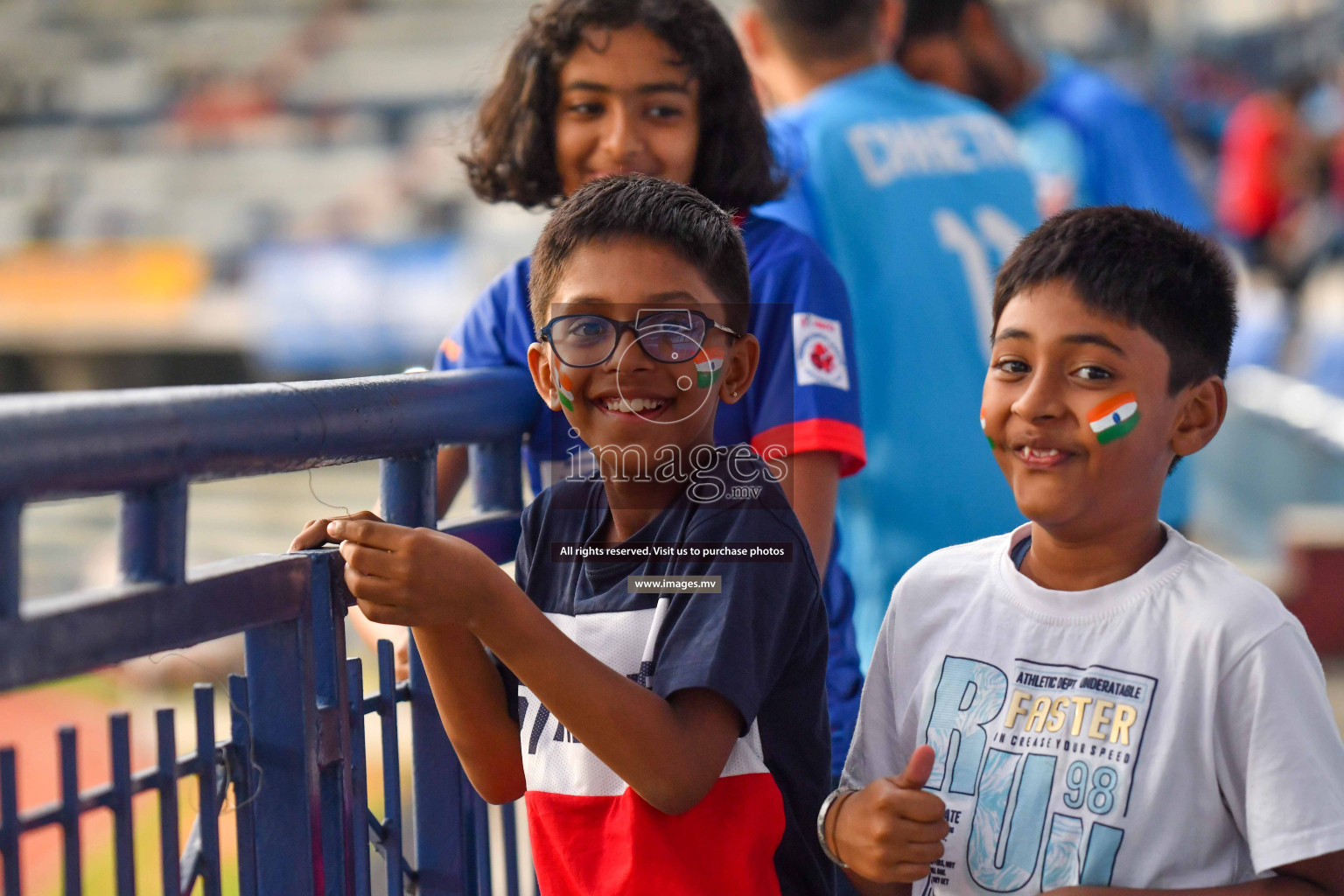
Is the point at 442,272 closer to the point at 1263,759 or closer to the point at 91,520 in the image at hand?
the point at 91,520

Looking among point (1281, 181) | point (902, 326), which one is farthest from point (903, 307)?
point (1281, 181)

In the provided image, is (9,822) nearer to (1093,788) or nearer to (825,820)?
(825,820)

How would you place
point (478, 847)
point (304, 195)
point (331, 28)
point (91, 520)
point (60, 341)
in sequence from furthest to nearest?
point (331, 28), point (304, 195), point (60, 341), point (91, 520), point (478, 847)

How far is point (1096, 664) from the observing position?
1.16 metres

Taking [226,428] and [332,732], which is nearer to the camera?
[226,428]

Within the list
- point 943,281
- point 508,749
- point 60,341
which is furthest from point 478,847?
point 60,341

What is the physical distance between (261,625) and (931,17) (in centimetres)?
280

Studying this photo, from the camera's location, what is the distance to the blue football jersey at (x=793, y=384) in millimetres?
1574

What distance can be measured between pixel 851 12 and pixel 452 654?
1.60 meters

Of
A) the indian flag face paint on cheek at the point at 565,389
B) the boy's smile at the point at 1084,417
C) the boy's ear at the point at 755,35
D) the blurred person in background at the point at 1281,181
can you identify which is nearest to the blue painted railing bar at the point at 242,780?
the indian flag face paint on cheek at the point at 565,389

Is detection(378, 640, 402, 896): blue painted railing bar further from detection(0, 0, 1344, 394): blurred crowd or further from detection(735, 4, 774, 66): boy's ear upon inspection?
detection(0, 0, 1344, 394): blurred crowd

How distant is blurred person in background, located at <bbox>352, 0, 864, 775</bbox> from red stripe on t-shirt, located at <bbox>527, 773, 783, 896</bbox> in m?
0.39

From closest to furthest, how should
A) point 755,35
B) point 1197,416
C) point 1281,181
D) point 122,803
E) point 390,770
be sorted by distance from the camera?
point 122,803, point 1197,416, point 390,770, point 755,35, point 1281,181

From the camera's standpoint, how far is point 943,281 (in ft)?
7.16
